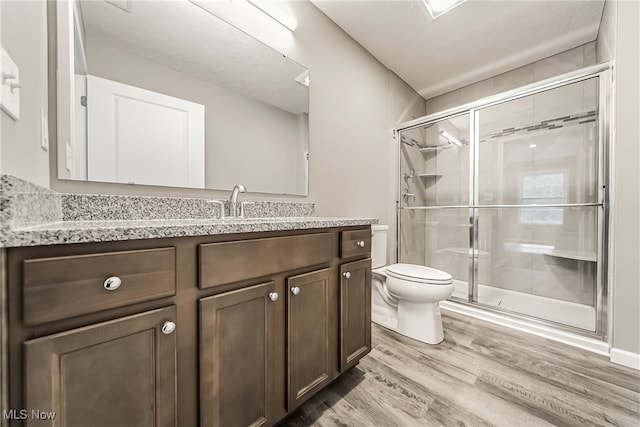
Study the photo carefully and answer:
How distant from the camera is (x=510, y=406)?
115 centimetres

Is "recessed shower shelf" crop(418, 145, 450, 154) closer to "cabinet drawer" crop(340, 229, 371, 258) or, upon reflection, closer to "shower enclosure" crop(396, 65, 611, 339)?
"shower enclosure" crop(396, 65, 611, 339)

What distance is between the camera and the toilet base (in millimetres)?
1707

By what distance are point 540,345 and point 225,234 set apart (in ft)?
7.11

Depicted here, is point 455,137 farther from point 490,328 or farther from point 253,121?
point 253,121

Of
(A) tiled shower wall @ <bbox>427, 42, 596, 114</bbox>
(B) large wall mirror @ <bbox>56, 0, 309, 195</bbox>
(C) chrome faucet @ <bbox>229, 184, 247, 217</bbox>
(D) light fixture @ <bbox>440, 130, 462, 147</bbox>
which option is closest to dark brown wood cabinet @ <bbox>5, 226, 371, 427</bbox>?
(C) chrome faucet @ <bbox>229, 184, 247, 217</bbox>

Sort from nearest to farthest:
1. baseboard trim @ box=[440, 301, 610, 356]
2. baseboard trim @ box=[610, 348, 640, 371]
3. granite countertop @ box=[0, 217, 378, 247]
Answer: granite countertop @ box=[0, 217, 378, 247], baseboard trim @ box=[610, 348, 640, 371], baseboard trim @ box=[440, 301, 610, 356]

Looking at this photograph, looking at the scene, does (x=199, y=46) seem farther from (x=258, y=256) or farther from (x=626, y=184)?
(x=626, y=184)

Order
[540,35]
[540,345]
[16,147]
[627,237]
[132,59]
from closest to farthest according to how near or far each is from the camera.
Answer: [16,147]
[132,59]
[627,237]
[540,345]
[540,35]

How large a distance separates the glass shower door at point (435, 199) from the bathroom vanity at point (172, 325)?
194 cm

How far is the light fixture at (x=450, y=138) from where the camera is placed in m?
2.63

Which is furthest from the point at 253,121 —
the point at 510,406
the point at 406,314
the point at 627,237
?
the point at 627,237

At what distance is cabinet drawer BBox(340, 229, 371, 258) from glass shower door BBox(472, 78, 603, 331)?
1545 mm

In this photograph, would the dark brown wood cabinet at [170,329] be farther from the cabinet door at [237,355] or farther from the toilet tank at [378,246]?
the toilet tank at [378,246]

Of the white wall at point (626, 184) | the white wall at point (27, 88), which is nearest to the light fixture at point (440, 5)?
the white wall at point (626, 184)
